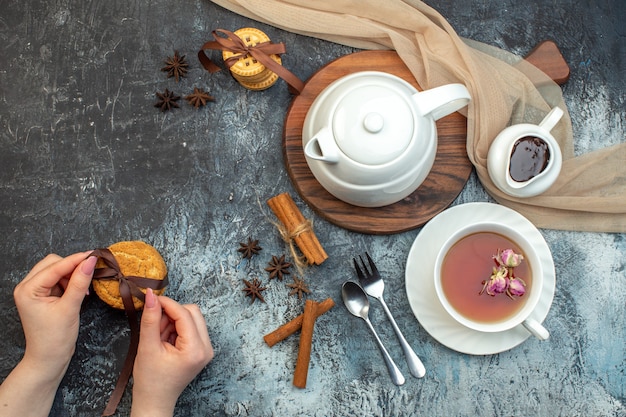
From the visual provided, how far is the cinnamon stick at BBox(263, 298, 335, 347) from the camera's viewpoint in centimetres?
129

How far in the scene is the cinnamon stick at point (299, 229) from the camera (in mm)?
1295

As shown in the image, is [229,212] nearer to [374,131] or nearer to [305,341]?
[305,341]

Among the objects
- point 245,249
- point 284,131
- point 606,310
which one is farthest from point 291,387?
point 606,310

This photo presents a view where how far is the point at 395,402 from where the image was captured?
1.32 meters

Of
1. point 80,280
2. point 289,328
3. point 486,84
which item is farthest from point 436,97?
point 80,280

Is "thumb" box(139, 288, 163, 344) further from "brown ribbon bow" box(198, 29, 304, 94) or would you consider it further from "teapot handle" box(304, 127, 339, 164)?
"brown ribbon bow" box(198, 29, 304, 94)

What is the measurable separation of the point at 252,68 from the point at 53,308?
67 centimetres

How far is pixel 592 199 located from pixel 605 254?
0.50 feet

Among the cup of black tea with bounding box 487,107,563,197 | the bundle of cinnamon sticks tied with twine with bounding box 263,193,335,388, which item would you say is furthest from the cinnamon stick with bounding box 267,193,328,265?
the cup of black tea with bounding box 487,107,563,197

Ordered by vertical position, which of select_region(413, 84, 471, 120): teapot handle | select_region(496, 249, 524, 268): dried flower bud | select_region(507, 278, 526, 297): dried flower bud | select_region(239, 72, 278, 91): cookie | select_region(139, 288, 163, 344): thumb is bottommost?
select_region(139, 288, 163, 344): thumb

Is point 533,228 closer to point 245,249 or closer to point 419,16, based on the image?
point 419,16

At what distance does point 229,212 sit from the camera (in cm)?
136

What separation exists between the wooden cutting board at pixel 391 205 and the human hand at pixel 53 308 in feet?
1.61

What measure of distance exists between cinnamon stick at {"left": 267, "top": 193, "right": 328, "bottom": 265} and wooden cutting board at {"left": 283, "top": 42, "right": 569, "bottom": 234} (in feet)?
0.14
